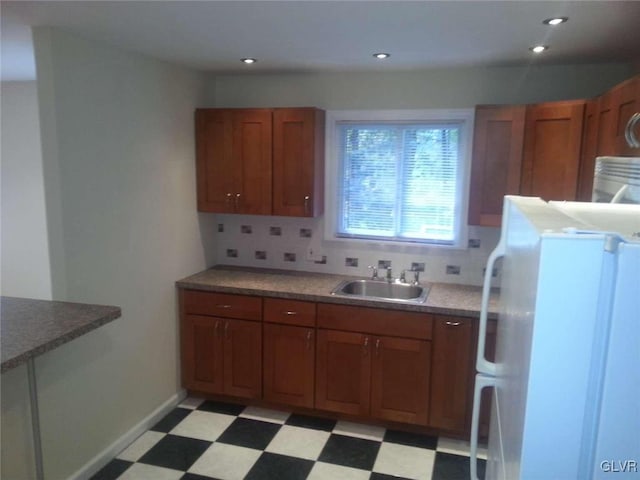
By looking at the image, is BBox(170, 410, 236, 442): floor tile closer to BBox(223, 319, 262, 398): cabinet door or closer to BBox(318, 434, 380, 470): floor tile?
BBox(223, 319, 262, 398): cabinet door

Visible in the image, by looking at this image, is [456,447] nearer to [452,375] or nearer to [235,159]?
[452,375]

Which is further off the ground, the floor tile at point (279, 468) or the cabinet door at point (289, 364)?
the cabinet door at point (289, 364)

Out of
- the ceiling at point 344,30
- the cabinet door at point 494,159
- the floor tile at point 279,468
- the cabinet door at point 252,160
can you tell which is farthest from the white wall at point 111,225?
the cabinet door at point 494,159

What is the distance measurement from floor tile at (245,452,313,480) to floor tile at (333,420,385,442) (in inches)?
15.3

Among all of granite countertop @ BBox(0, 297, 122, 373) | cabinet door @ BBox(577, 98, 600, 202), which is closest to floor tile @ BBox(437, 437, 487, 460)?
cabinet door @ BBox(577, 98, 600, 202)

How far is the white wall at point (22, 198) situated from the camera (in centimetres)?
381

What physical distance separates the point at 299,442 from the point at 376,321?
87 centimetres

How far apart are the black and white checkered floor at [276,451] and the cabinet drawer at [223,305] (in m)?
0.67

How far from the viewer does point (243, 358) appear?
318cm

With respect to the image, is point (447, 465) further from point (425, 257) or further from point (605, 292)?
point (605, 292)

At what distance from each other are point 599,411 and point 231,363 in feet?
9.51

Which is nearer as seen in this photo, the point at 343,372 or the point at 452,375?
the point at 452,375

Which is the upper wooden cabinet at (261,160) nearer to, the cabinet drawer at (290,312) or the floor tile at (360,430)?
the cabinet drawer at (290,312)

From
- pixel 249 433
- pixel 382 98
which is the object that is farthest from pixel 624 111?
pixel 249 433
